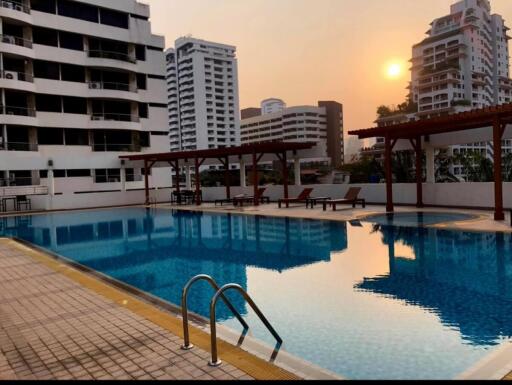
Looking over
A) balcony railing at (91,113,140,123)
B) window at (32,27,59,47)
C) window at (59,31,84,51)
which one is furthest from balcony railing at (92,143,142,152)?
window at (32,27,59,47)

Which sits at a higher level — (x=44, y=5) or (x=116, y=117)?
(x=44, y=5)

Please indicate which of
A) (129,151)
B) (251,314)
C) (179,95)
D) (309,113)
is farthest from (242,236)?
(309,113)

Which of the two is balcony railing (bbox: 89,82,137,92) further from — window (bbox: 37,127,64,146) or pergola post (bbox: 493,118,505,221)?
pergola post (bbox: 493,118,505,221)

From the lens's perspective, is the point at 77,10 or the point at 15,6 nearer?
the point at 15,6

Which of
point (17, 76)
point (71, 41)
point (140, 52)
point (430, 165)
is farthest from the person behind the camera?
point (140, 52)

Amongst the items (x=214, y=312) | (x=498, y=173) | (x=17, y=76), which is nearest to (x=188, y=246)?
(x=214, y=312)

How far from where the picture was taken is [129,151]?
1566 inches

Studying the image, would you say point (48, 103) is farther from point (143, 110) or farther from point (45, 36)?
point (143, 110)

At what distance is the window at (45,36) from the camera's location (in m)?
35.6

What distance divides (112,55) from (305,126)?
109 m

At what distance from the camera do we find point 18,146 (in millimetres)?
34312

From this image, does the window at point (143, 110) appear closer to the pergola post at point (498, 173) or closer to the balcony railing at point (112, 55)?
the balcony railing at point (112, 55)

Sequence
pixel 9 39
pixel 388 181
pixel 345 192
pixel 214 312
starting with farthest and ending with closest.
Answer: pixel 9 39, pixel 345 192, pixel 388 181, pixel 214 312

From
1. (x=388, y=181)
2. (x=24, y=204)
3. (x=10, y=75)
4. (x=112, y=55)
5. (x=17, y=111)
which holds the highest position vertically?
(x=112, y=55)
